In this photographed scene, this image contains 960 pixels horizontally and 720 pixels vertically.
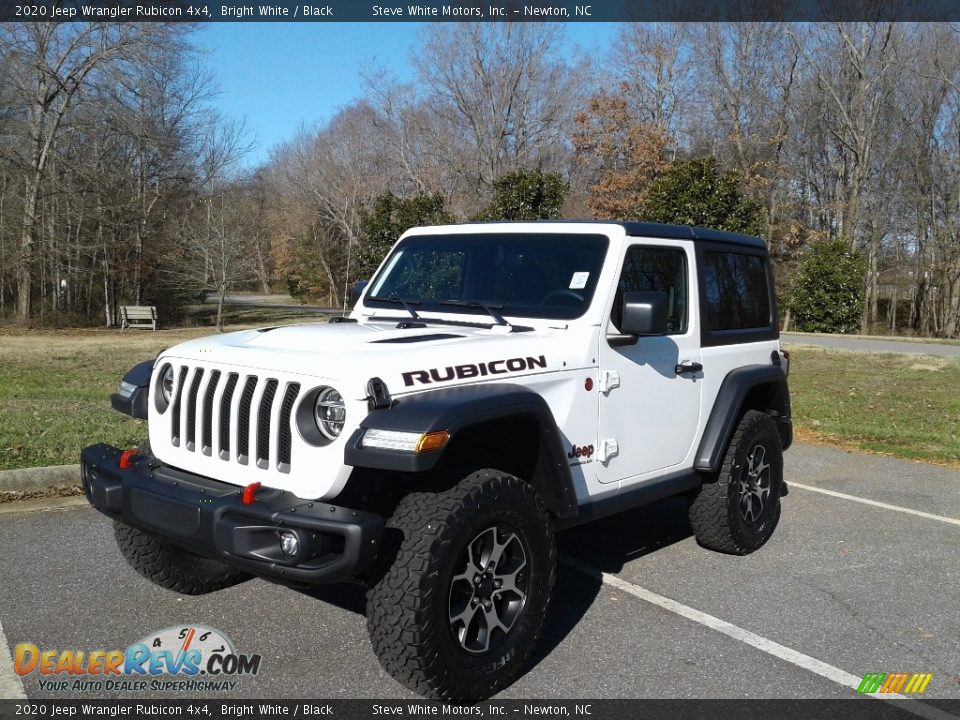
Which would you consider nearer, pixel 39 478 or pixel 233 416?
pixel 233 416

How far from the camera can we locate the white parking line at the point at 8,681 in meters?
3.37

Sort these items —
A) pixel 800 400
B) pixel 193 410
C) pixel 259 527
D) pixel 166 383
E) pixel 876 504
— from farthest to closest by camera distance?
pixel 800 400, pixel 876 504, pixel 166 383, pixel 193 410, pixel 259 527

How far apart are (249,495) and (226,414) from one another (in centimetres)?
47

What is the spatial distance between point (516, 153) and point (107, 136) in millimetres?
16665

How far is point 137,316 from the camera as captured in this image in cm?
2719

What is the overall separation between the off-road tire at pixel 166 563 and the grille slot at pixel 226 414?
862 millimetres

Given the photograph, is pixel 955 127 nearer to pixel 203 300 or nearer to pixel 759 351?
pixel 203 300

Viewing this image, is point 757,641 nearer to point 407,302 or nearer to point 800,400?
point 407,302

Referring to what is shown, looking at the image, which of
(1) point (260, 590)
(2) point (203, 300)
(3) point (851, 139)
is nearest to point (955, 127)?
(3) point (851, 139)

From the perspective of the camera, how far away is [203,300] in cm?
3562

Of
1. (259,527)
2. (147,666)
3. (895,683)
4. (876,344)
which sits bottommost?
(876,344)

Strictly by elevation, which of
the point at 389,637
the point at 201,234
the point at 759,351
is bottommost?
the point at 389,637

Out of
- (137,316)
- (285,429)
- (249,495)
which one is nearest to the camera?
(249,495)

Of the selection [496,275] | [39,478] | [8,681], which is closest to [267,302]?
[39,478]
